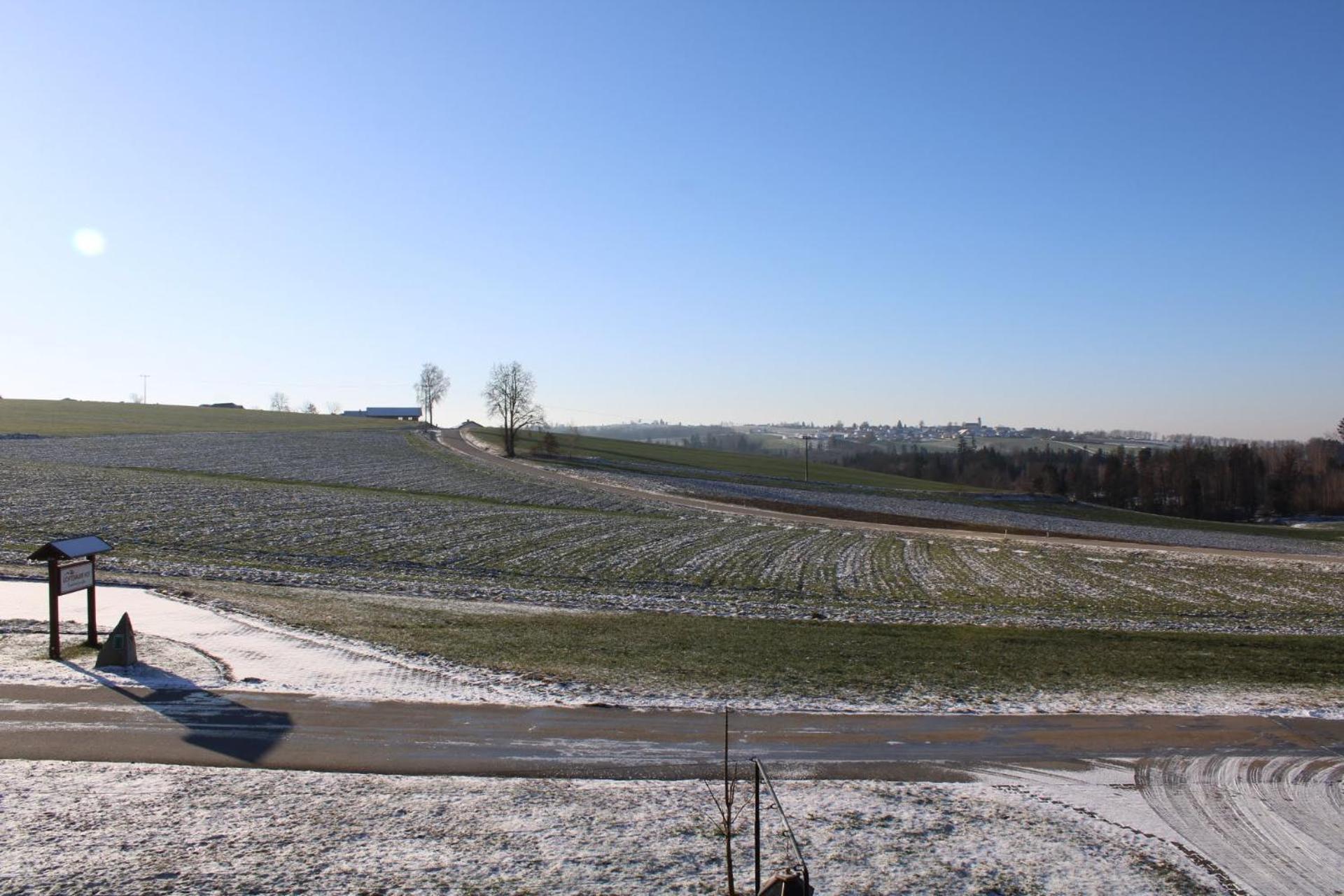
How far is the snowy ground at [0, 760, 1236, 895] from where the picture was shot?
Result: 770cm

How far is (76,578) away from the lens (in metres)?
15.4

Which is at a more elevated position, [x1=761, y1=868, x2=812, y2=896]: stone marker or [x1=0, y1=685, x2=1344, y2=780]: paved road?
[x1=761, y1=868, x2=812, y2=896]: stone marker

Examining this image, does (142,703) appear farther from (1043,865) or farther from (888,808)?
(1043,865)

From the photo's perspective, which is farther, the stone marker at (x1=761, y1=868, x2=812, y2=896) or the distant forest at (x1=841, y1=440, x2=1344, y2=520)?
the distant forest at (x1=841, y1=440, x2=1344, y2=520)

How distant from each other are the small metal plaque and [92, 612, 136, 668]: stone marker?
1600 mm

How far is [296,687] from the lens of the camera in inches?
520

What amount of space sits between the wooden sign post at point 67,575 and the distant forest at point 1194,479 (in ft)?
350

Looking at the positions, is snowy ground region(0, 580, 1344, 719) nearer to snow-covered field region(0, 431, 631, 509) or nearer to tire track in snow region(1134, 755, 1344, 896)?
tire track in snow region(1134, 755, 1344, 896)

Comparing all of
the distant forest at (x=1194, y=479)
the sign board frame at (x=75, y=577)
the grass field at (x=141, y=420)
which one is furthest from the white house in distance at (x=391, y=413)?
the sign board frame at (x=75, y=577)

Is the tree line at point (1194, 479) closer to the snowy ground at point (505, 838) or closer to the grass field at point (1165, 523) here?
the grass field at point (1165, 523)

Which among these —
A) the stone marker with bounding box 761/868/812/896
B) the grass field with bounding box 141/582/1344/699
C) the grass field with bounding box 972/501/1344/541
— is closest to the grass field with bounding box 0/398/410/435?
the grass field with bounding box 141/582/1344/699

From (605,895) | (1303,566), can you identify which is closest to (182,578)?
(605,895)

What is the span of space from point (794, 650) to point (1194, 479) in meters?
116

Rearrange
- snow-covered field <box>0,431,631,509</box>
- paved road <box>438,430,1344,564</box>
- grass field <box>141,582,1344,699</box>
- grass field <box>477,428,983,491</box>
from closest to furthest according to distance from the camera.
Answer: grass field <box>141,582,1344,699</box>
paved road <box>438,430,1344,564</box>
snow-covered field <box>0,431,631,509</box>
grass field <box>477,428,983,491</box>
